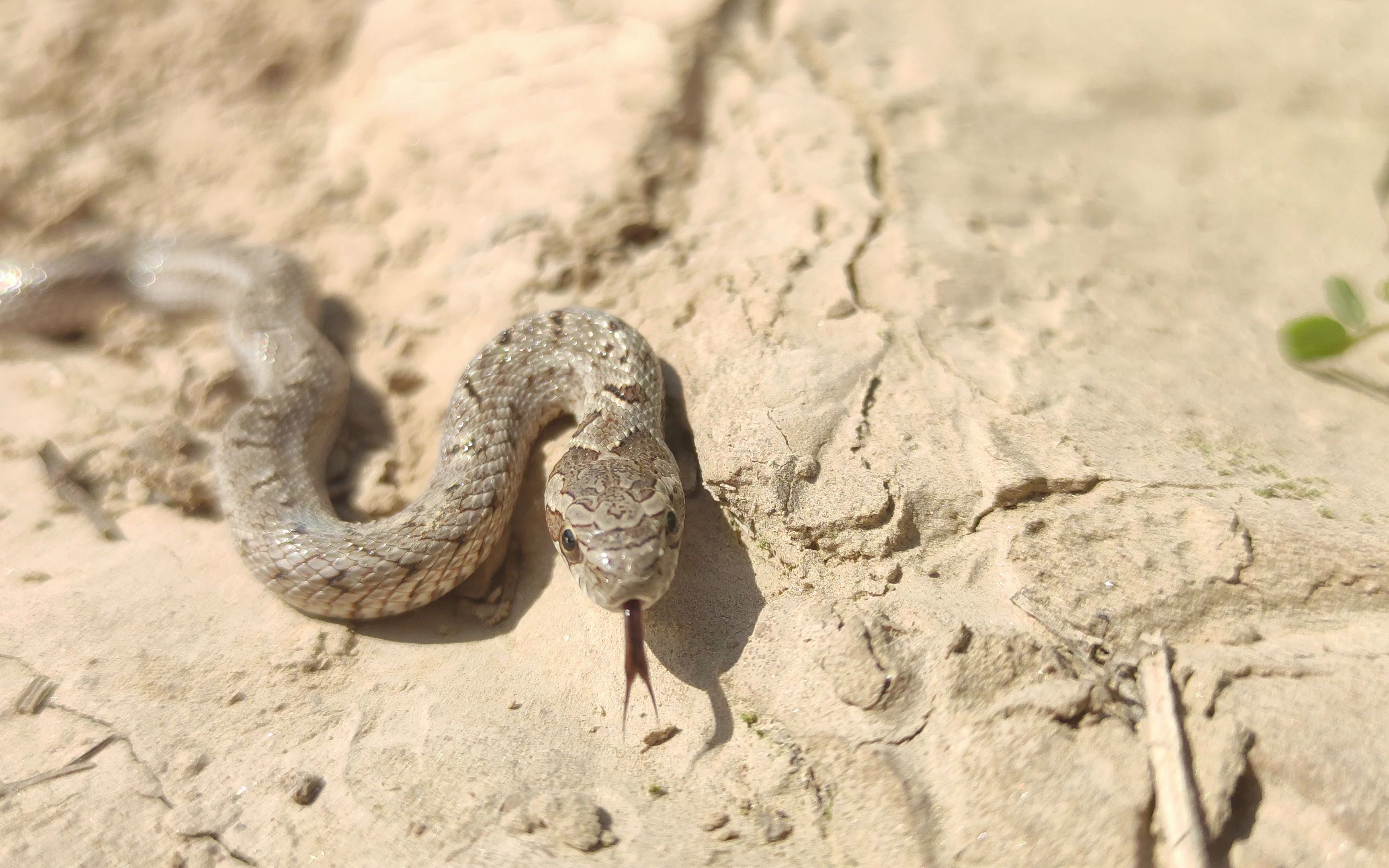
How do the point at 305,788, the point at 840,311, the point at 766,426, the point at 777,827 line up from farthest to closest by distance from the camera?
the point at 840,311
the point at 766,426
the point at 305,788
the point at 777,827

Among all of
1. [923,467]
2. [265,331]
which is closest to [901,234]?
[923,467]

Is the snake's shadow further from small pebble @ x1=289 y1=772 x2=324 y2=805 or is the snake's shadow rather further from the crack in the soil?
the crack in the soil

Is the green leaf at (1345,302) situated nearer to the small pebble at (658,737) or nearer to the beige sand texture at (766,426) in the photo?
the beige sand texture at (766,426)

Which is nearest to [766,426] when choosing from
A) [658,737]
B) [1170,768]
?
[658,737]

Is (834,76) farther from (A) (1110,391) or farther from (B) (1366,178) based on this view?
(B) (1366,178)

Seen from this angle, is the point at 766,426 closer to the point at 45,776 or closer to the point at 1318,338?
the point at 1318,338

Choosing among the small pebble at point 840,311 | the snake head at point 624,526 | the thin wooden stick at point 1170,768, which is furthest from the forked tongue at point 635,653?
the small pebble at point 840,311

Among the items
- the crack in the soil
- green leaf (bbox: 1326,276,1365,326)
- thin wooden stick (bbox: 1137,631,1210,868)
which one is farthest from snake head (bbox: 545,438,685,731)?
green leaf (bbox: 1326,276,1365,326)
